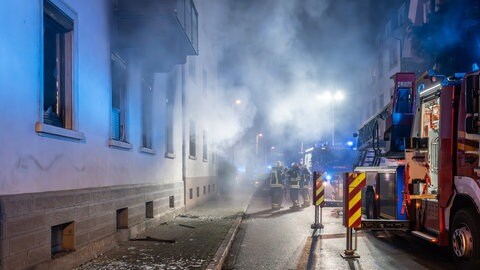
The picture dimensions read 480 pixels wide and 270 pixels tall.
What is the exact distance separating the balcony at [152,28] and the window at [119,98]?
0.35 metres

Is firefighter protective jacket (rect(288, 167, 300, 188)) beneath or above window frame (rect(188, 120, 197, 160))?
beneath

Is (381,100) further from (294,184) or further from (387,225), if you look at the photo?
(387,225)

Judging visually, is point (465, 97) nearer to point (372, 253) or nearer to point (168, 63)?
point (372, 253)

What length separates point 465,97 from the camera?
5.82 m

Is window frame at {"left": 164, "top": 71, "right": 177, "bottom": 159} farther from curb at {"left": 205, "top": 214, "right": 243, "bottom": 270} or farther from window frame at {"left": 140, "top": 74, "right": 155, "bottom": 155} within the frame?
curb at {"left": 205, "top": 214, "right": 243, "bottom": 270}

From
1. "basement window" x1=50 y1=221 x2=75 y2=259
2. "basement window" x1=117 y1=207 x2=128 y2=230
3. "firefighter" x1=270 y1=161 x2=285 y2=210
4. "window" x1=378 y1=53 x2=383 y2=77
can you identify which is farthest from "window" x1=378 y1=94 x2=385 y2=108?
"basement window" x1=50 y1=221 x2=75 y2=259

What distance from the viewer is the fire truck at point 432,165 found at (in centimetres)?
577

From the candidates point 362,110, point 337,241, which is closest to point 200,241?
point 337,241

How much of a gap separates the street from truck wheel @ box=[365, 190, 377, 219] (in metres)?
0.53

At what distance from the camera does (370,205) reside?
31.2 ft

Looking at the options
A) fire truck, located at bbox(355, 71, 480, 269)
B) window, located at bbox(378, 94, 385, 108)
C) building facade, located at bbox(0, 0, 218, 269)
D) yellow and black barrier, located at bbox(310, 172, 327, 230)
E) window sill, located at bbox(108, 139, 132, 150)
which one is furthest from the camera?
window, located at bbox(378, 94, 385, 108)

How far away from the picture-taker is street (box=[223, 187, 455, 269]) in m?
7.07

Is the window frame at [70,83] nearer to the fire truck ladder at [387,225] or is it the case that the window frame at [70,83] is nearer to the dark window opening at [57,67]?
the dark window opening at [57,67]

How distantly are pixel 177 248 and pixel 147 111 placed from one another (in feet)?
13.9
